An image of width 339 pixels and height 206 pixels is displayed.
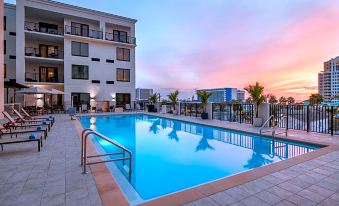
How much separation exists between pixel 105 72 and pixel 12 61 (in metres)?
8.33

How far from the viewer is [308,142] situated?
6051 millimetres

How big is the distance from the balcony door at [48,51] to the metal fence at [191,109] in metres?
14.1

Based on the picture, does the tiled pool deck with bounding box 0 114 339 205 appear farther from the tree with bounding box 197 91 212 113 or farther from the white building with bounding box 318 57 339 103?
the white building with bounding box 318 57 339 103

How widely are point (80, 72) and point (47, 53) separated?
155 inches

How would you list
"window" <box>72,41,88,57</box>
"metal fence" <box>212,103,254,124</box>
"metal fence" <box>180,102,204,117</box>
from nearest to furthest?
"metal fence" <box>212,103,254,124</box> → "metal fence" <box>180,102,204,117</box> → "window" <box>72,41,88,57</box>

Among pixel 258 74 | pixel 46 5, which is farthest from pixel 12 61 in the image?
pixel 258 74

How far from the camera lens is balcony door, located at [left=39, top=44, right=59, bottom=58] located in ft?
62.7

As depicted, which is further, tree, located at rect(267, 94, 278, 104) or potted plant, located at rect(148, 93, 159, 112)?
potted plant, located at rect(148, 93, 159, 112)

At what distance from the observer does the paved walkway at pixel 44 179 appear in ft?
8.27

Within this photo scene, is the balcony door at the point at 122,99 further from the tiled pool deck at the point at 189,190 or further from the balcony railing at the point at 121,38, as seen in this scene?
the tiled pool deck at the point at 189,190

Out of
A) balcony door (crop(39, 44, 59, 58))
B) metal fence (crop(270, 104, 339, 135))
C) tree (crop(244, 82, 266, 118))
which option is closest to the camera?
metal fence (crop(270, 104, 339, 135))

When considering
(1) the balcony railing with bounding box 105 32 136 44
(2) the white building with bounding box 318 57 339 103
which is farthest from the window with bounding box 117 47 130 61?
(2) the white building with bounding box 318 57 339 103

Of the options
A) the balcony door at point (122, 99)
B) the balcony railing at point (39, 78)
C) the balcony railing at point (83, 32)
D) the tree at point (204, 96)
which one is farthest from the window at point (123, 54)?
the tree at point (204, 96)

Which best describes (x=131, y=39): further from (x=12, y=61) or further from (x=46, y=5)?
(x=12, y=61)
